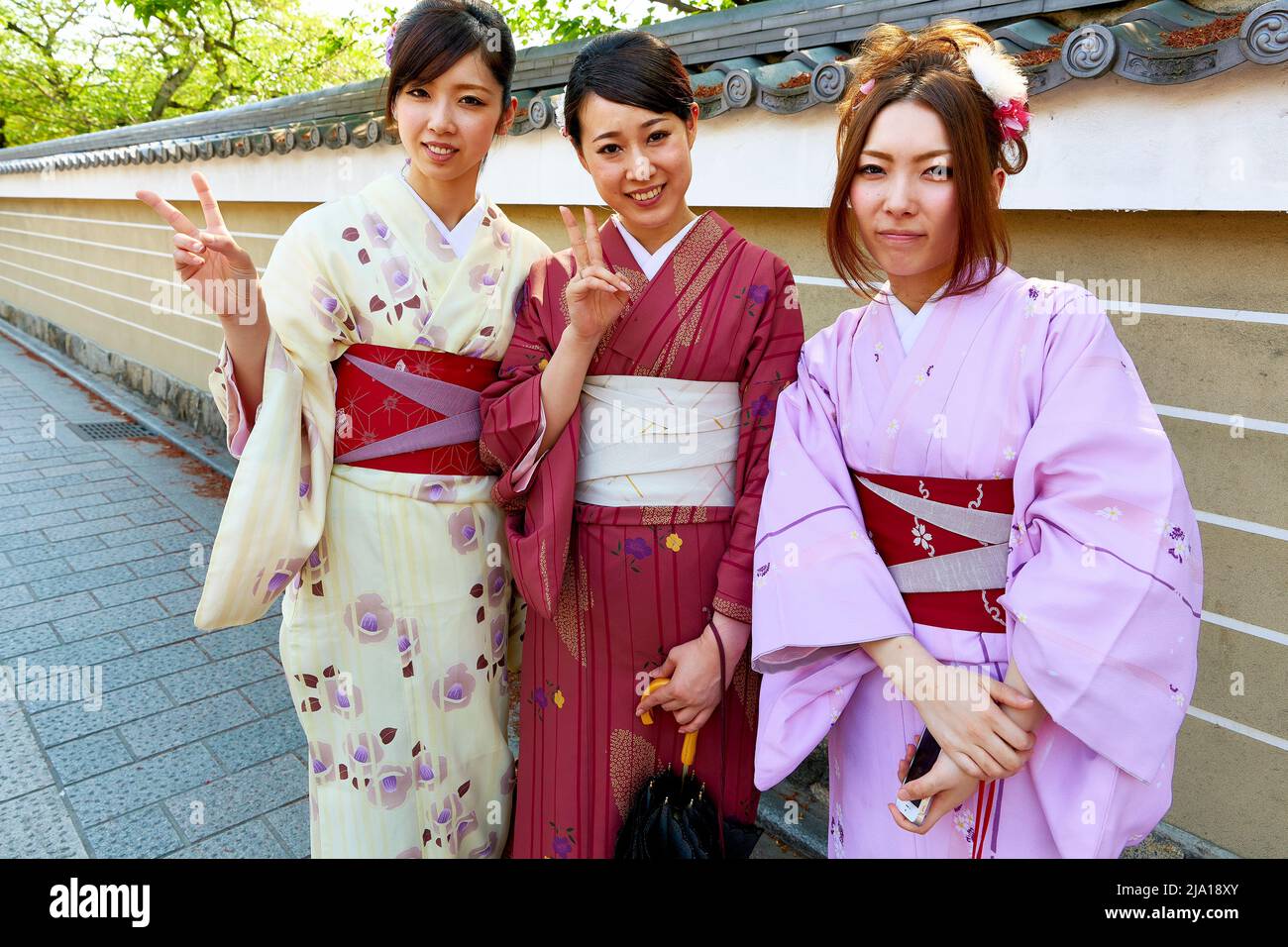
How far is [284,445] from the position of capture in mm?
2158

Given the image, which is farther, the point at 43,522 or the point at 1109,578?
the point at 43,522

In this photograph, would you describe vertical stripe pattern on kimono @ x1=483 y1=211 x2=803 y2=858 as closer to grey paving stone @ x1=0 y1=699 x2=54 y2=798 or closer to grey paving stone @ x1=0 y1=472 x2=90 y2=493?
grey paving stone @ x1=0 y1=699 x2=54 y2=798

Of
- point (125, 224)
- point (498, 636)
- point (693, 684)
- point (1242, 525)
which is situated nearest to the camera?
point (693, 684)

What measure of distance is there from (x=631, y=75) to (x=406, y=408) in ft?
3.29

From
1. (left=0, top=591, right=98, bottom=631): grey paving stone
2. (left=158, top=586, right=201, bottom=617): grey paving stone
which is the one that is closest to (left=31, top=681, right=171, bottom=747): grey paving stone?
(left=158, top=586, right=201, bottom=617): grey paving stone

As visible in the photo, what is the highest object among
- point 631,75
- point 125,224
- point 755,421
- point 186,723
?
point 125,224

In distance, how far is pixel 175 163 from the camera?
8195 millimetres

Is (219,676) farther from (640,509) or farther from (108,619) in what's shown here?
(640,509)

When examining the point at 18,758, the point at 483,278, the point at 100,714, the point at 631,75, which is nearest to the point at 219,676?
the point at 100,714

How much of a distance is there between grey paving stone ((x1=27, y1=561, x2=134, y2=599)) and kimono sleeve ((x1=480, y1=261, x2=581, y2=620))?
4158 millimetres

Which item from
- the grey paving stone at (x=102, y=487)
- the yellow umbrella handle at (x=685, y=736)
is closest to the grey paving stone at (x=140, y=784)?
the yellow umbrella handle at (x=685, y=736)

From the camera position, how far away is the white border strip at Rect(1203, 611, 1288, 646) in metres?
2.36

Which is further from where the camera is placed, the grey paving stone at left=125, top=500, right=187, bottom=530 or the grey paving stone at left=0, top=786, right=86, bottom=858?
the grey paving stone at left=125, top=500, right=187, bottom=530

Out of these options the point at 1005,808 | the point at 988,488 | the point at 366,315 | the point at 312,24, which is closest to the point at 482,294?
the point at 366,315
